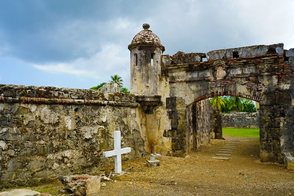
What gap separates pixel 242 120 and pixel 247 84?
1987 cm

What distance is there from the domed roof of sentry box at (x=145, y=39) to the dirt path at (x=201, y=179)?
4.29 meters

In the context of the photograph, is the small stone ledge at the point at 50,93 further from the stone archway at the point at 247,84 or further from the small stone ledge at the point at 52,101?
the stone archway at the point at 247,84

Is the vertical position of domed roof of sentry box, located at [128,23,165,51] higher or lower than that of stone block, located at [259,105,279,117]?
higher

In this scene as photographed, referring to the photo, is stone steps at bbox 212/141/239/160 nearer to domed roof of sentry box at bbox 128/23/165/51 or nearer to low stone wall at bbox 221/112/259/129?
domed roof of sentry box at bbox 128/23/165/51

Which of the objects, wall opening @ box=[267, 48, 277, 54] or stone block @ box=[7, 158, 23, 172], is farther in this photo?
wall opening @ box=[267, 48, 277, 54]

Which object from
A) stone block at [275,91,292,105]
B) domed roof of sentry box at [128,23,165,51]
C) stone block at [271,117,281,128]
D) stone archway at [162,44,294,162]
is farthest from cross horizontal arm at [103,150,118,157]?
stone block at [275,91,292,105]

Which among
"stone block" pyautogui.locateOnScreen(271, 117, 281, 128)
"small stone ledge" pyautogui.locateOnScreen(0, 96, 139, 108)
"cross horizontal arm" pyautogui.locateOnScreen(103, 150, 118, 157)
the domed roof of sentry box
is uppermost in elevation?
the domed roof of sentry box

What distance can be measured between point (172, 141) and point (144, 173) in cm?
280

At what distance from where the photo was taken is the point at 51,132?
5.80m

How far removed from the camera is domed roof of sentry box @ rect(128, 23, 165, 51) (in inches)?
351

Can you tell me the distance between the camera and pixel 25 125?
5.52 metres

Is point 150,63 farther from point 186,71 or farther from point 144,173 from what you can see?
point 144,173

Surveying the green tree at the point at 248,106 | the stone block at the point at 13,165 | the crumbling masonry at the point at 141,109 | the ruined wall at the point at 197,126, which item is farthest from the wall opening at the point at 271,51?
the green tree at the point at 248,106

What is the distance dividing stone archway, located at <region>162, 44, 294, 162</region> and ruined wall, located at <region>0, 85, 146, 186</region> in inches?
115
